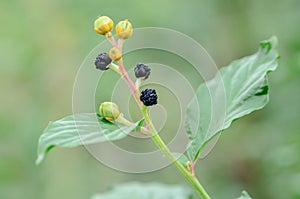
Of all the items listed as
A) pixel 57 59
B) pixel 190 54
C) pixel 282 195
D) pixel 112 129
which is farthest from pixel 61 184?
pixel 112 129

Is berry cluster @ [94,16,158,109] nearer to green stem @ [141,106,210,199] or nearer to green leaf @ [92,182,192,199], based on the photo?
green stem @ [141,106,210,199]

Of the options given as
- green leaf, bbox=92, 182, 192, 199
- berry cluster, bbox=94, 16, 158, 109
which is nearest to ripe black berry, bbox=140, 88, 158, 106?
berry cluster, bbox=94, 16, 158, 109

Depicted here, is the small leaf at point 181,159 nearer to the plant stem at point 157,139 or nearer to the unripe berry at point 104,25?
the plant stem at point 157,139

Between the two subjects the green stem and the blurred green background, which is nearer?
the green stem

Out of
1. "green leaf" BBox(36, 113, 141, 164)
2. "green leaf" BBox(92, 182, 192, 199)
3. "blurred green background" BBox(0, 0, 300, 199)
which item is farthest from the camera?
"blurred green background" BBox(0, 0, 300, 199)

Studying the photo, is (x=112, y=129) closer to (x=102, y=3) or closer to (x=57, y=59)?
(x=57, y=59)

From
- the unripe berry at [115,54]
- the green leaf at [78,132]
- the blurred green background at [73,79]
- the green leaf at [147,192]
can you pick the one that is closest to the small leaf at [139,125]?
the green leaf at [78,132]
